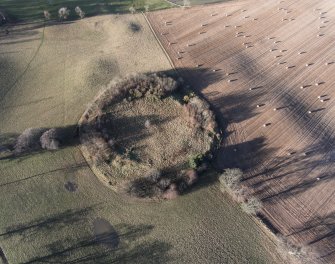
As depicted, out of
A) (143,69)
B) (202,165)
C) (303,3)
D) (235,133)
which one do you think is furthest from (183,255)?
(303,3)

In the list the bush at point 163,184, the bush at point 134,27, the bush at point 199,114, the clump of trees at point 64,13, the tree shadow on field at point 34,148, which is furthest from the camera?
the clump of trees at point 64,13

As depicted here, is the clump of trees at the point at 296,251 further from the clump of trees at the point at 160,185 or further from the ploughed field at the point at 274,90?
the clump of trees at the point at 160,185

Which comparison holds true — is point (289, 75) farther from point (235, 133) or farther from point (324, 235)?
point (324, 235)

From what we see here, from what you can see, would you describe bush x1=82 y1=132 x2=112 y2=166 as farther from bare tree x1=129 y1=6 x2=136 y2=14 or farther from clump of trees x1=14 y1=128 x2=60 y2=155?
bare tree x1=129 y1=6 x2=136 y2=14

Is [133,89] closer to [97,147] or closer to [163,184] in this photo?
[97,147]

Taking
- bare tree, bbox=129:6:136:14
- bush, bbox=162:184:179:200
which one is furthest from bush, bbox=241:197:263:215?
bare tree, bbox=129:6:136:14

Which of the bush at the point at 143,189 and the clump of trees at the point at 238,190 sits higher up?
the bush at the point at 143,189

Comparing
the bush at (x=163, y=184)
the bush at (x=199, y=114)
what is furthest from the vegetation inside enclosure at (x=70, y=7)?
the bush at (x=163, y=184)
